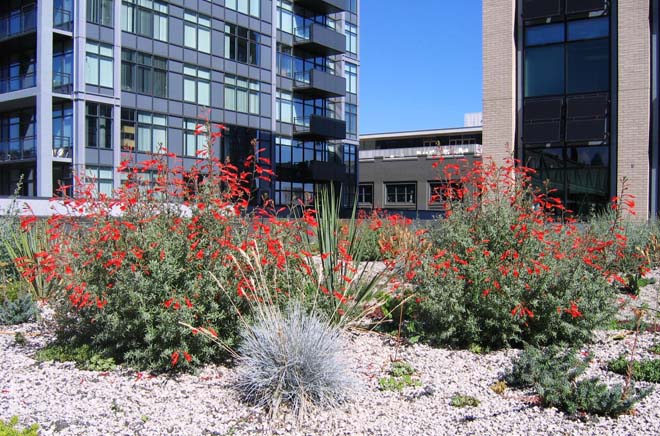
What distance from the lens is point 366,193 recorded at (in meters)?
55.5

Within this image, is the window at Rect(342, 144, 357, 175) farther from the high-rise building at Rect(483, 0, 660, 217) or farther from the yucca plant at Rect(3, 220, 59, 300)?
the yucca plant at Rect(3, 220, 59, 300)

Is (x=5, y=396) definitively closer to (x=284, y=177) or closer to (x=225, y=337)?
(x=225, y=337)

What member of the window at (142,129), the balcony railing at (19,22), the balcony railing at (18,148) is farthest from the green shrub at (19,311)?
the balcony railing at (19,22)

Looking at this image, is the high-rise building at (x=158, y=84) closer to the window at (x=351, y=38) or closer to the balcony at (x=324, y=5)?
the balcony at (x=324, y=5)

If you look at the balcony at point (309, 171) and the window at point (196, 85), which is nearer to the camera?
the window at point (196, 85)

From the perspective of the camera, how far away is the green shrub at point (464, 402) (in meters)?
4.91

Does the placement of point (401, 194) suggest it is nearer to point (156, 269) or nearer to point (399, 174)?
point (399, 174)

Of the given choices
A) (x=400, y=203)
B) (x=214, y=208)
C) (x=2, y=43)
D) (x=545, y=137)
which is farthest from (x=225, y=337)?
(x=400, y=203)

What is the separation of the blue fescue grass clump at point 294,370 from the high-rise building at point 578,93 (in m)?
12.0

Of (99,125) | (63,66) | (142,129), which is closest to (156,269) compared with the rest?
(99,125)

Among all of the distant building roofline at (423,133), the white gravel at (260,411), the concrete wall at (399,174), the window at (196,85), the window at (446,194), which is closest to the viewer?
the white gravel at (260,411)

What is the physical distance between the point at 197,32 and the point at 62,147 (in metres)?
10.0

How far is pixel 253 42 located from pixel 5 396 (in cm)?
3676

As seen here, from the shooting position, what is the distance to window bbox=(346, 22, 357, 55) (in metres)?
48.4
